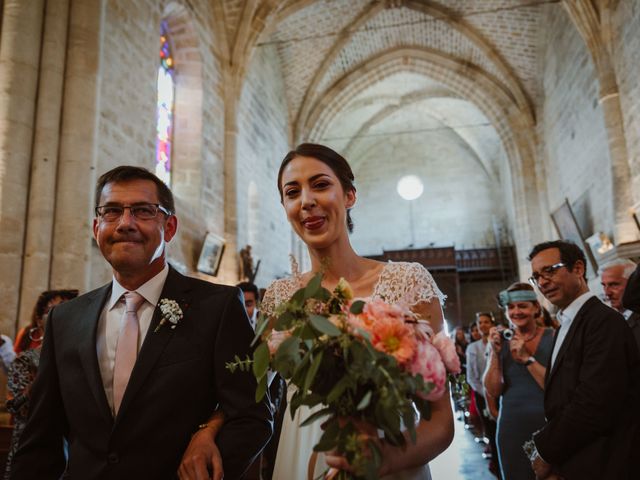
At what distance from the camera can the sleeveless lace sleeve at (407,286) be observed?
1.60 meters

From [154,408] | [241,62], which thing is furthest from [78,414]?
[241,62]

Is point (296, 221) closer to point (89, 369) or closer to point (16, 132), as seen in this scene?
point (89, 369)

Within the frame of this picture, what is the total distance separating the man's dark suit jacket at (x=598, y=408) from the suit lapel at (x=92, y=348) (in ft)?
5.93

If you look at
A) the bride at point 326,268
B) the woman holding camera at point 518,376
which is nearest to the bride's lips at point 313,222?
the bride at point 326,268

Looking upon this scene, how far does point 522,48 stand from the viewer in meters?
13.5

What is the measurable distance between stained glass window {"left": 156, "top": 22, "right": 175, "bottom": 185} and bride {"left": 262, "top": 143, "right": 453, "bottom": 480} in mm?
7815

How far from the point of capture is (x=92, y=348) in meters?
1.66

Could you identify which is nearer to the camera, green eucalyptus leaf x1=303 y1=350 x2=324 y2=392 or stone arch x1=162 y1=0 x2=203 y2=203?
green eucalyptus leaf x1=303 y1=350 x2=324 y2=392

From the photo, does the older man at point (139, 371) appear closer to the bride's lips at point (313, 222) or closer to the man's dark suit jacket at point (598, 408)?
the bride's lips at point (313, 222)

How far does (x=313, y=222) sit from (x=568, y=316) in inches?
60.5

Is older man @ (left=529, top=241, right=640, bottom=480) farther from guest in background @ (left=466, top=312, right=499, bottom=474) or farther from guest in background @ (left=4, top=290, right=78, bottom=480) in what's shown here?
guest in background @ (left=466, top=312, right=499, bottom=474)

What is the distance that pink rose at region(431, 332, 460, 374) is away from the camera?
3.95 feet

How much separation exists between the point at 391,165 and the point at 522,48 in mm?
9200

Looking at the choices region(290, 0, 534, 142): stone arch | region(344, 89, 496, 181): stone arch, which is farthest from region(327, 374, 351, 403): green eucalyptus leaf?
region(344, 89, 496, 181): stone arch
